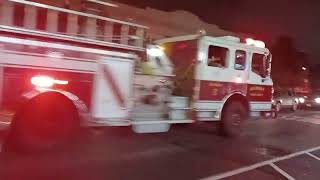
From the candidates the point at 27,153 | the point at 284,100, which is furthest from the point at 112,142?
Result: the point at 284,100

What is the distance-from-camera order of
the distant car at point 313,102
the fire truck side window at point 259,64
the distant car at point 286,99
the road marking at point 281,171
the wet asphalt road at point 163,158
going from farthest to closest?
the distant car at point 313,102
the distant car at point 286,99
the fire truck side window at point 259,64
the road marking at point 281,171
the wet asphalt road at point 163,158

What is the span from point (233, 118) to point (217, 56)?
1589 millimetres

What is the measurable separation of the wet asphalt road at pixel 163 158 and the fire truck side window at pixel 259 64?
1724mm

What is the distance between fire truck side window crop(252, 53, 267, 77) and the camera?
13070 millimetres

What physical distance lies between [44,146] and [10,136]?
0.61 metres

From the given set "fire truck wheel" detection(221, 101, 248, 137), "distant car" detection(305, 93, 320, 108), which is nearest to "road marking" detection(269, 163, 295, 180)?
"fire truck wheel" detection(221, 101, 248, 137)

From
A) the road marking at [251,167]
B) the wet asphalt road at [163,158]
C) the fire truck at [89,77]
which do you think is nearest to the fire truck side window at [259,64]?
the fire truck at [89,77]

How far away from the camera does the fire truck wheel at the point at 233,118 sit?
12.2 m

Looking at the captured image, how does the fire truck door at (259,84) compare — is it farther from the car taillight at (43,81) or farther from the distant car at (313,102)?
the distant car at (313,102)

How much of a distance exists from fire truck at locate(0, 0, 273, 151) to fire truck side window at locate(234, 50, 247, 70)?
56cm

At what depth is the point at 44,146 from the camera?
858 centimetres

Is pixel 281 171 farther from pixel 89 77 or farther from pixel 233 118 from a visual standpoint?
pixel 233 118

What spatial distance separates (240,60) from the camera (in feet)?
41.6

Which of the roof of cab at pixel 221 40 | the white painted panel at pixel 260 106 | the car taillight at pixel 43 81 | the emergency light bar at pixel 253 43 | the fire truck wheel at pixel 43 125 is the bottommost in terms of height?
the fire truck wheel at pixel 43 125
